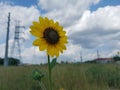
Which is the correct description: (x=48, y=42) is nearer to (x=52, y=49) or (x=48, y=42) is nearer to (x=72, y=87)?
(x=52, y=49)

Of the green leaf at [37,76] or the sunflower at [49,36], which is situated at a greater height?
the sunflower at [49,36]

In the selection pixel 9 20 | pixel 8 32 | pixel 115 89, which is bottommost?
pixel 115 89

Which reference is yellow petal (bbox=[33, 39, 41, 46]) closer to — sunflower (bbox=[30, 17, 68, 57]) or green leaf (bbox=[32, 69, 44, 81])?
sunflower (bbox=[30, 17, 68, 57])

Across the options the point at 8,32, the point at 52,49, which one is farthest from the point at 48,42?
the point at 8,32

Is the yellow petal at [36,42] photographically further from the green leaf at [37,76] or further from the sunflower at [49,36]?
the green leaf at [37,76]

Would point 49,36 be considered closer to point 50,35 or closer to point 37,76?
point 50,35

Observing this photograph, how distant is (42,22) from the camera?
105 centimetres

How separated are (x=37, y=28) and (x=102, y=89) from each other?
147 inches

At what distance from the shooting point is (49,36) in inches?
41.8

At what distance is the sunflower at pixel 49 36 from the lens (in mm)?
1000

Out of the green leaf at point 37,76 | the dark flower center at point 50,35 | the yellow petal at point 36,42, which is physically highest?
the dark flower center at point 50,35

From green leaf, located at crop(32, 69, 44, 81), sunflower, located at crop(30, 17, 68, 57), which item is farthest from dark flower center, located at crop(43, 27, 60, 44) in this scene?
green leaf, located at crop(32, 69, 44, 81)

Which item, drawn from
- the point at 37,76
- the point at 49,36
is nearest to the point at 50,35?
the point at 49,36

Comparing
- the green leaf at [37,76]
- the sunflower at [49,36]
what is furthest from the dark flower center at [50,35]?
the green leaf at [37,76]
